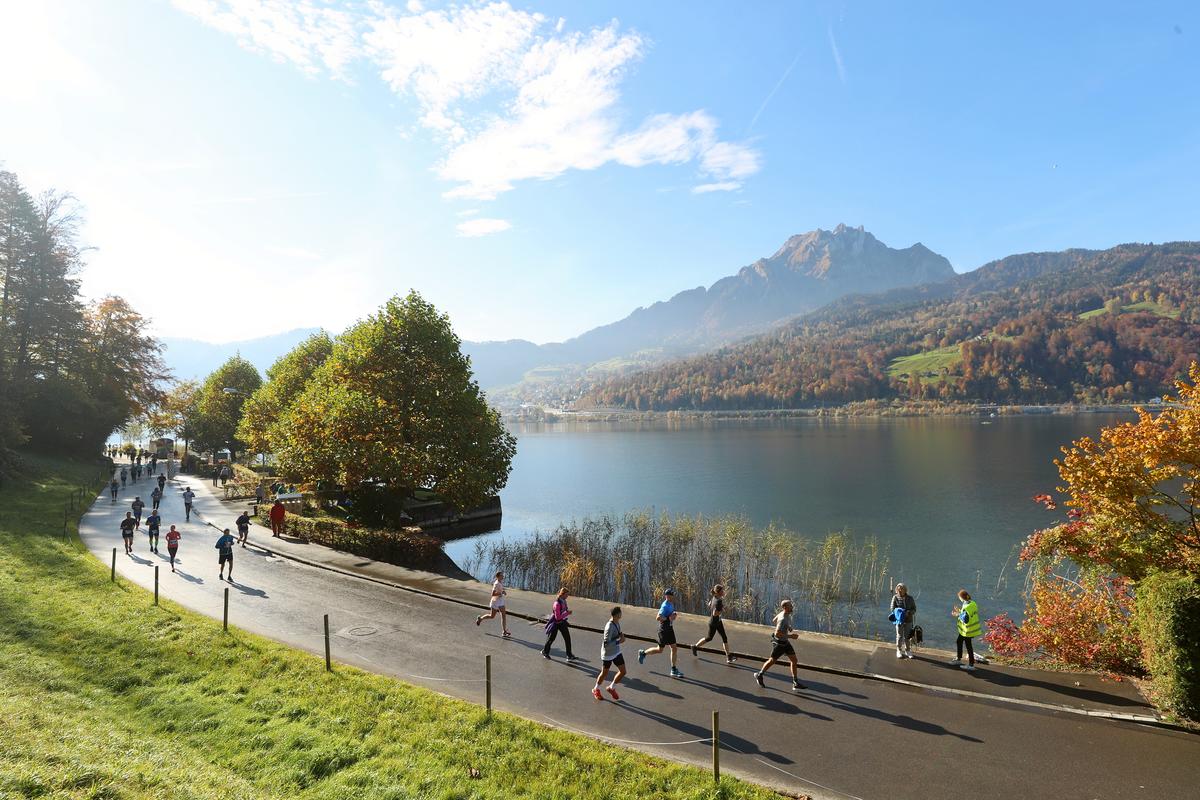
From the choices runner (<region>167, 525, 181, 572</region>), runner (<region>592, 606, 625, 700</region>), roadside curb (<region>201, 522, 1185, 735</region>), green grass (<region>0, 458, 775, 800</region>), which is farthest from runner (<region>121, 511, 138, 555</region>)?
runner (<region>592, 606, 625, 700</region>)

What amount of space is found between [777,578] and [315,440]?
27008 millimetres

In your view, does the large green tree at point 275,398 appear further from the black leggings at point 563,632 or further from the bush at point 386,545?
the black leggings at point 563,632

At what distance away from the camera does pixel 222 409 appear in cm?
7088

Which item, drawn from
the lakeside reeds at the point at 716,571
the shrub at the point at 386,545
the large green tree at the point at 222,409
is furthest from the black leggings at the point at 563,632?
the large green tree at the point at 222,409

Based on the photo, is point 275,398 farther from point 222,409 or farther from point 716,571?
point 716,571

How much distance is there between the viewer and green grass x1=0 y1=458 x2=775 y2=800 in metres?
8.75

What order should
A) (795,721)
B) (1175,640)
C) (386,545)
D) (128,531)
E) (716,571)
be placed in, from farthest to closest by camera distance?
1. (716,571)
2. (386,545)
3. (128,531)
4. (795,721)
5. (1175,640)

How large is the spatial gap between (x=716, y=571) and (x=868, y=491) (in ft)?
129

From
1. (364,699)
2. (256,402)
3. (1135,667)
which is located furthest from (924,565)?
(256,402)

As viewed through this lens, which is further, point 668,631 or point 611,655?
point 668,631

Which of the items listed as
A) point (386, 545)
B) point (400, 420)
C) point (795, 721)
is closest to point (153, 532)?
point (386, 545)

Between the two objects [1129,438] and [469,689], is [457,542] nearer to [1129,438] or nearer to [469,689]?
[469,689]

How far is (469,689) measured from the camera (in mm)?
13555

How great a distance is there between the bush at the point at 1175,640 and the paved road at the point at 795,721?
66cm
